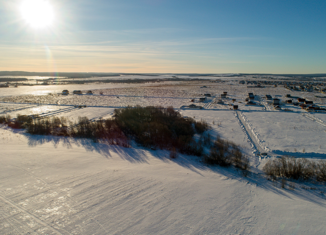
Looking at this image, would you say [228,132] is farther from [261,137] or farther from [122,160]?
[122,160]

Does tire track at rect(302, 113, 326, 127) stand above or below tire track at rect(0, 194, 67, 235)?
below

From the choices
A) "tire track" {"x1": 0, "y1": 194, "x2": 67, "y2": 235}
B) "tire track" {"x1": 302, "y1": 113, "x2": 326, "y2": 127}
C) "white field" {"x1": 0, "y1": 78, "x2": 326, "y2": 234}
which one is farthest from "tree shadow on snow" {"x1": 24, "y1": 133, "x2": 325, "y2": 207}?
"tire track" {"x1": 302, "y1": 113, "x2": 326, "y2": 127}

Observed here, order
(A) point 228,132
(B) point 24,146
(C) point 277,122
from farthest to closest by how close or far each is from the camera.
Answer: (C) point 277,122 → (A) point 228,132 → (B) point 24,146

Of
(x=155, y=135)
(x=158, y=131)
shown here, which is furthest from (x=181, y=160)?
(x=158, y=131)

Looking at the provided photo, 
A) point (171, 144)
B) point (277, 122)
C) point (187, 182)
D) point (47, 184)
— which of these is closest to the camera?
point (47, 184)

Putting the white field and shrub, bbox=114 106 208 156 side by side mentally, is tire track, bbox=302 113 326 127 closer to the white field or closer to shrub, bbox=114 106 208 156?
shrub, bbox=114 106 208 156

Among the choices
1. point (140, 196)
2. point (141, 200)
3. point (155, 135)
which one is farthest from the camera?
point (155, 135)

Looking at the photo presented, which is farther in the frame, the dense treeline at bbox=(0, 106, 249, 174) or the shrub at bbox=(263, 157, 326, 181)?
the dense treeline at bbox=(0, 106, 249, 174)

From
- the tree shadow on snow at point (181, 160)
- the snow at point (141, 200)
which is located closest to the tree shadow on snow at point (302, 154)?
the tree shadow on snow at point (181, 160)

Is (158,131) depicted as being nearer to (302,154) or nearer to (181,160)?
(181,160)

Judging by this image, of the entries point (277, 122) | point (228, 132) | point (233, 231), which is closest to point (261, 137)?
point (228, 132)

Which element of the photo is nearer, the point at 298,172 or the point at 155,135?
the point at 298,172
